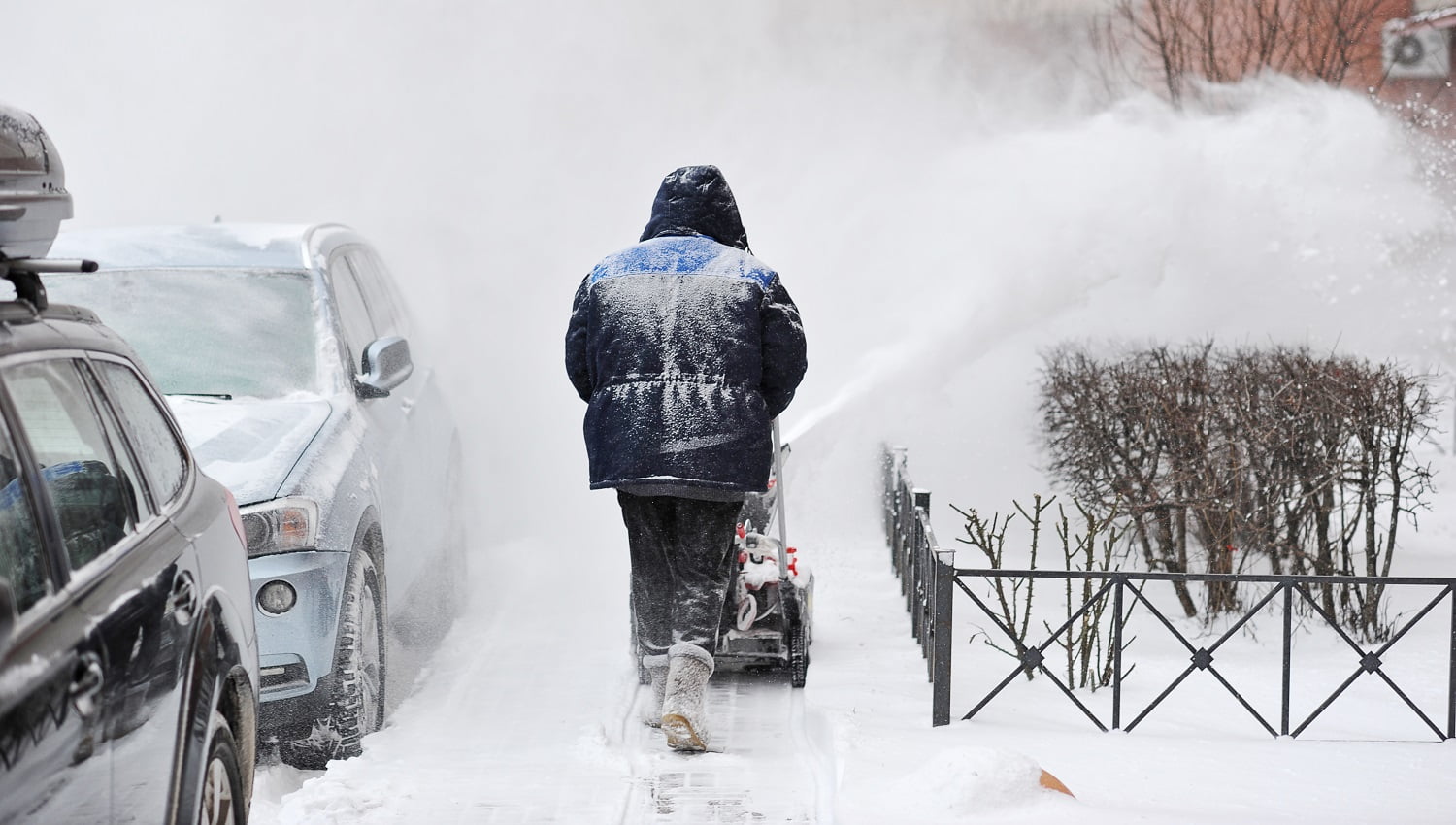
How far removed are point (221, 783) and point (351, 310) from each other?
317 cm

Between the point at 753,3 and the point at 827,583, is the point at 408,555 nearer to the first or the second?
the point at 827,583

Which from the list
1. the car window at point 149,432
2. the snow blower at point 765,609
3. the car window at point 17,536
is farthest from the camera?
the snow blower at point 765,609

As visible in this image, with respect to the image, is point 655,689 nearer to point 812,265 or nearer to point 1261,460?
point 1261,460

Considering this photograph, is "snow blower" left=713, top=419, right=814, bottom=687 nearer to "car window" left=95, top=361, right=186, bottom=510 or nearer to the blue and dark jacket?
the blue and dark jacket

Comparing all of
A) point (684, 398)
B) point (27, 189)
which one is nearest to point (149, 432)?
point (27, 189)

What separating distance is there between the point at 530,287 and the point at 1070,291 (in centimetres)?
513

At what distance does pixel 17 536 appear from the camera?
2.40 metres

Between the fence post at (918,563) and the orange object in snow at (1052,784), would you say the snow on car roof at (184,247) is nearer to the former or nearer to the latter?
the fence post at (918,563)

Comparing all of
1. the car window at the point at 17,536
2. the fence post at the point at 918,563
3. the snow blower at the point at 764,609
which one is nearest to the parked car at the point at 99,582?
the car window at the point at 17,536

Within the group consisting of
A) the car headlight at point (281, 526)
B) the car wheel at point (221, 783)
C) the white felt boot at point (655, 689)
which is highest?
the car headlight at point (281, 526)

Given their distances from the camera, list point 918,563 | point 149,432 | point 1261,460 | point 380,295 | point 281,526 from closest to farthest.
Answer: point 149,432 < point 281,526 < point 918,563 < point 380,295 < point 1261,460

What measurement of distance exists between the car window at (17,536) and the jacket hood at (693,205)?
2634 mm

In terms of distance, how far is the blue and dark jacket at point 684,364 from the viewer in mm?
4539

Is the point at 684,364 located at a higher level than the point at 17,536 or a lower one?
higher
